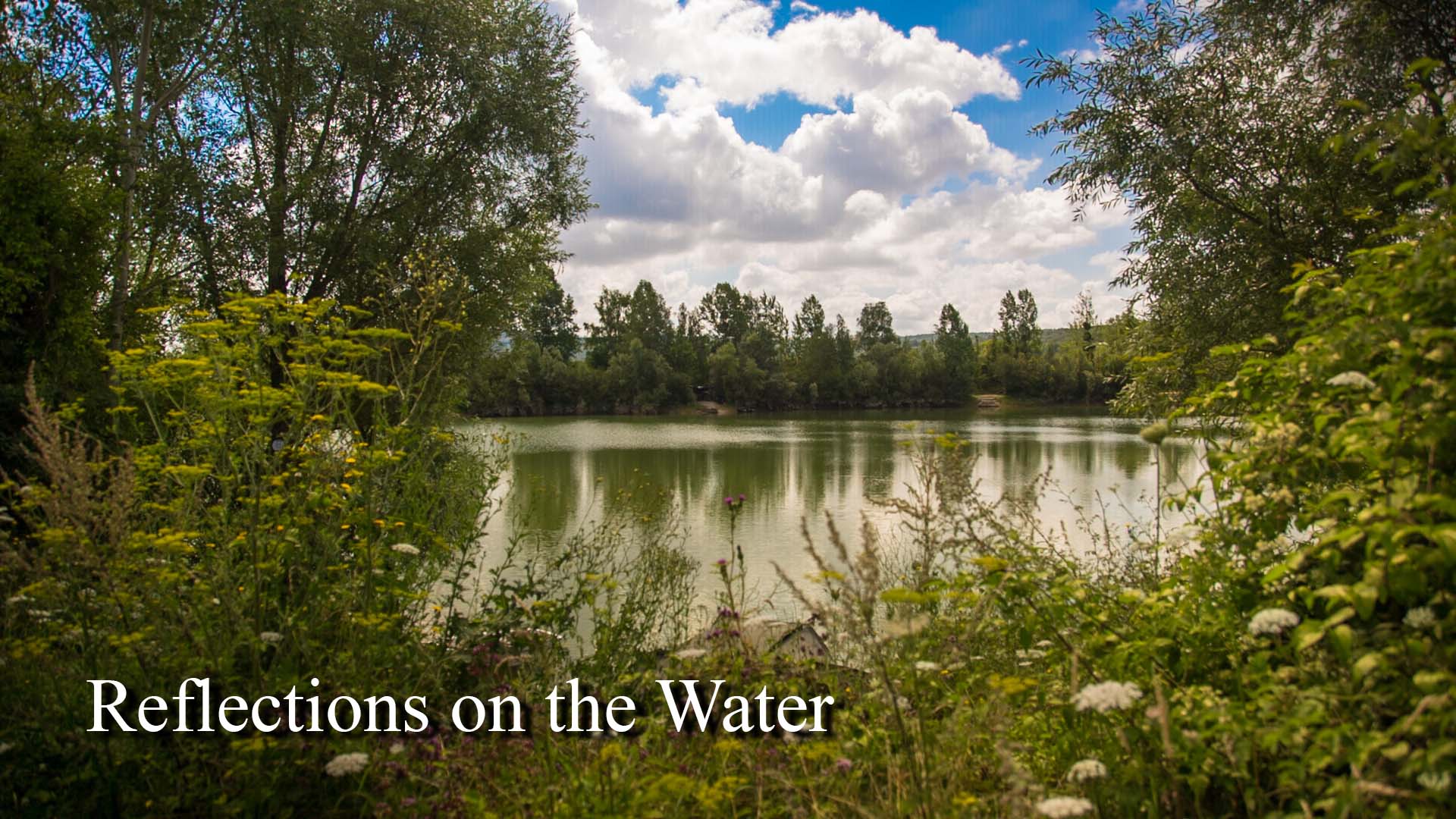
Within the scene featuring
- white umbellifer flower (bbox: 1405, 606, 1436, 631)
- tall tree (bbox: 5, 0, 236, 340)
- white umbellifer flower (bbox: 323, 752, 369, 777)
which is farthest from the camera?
tall tree (bbox: 5, 0, 236, 340)

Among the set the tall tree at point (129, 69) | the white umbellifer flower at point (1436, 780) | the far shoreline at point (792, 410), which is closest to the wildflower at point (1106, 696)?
the white umbellifer flower at point (1436, 780)

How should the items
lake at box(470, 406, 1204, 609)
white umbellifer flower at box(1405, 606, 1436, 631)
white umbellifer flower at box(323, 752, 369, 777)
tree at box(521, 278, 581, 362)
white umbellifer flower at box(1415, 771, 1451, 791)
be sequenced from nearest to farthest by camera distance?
1. white umbellifer flower at box(1415, 771, 1451, 791)
2. white umbellifer flower at box(1405, 606, 1436, 631)
3. white umbellifer flower at box(323, 752, 369, 777)
4. lake at box(470, 406, 1204, 609)
5. tree at box(521, 278, 581, 362)

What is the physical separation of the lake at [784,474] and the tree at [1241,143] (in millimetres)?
1790

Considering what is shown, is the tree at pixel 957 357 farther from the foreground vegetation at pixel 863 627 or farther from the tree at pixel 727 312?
the foreground vegetation at pixel 863 627

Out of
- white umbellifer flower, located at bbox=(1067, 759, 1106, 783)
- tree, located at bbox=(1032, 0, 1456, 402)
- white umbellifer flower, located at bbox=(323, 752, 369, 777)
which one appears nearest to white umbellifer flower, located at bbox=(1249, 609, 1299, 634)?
white umbellifer flower, located at bbox=(1067, 759, 1106, 783)

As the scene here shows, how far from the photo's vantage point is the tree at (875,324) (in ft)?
255

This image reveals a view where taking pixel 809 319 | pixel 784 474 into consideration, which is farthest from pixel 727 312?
pixel 784 474

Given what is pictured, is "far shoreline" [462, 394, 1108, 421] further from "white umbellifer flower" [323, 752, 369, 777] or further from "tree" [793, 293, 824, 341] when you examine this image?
"white umbellifer flower" [323, 752, 369, 777]

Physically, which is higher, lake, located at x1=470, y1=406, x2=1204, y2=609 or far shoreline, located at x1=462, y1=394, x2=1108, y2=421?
far shoreline, located at x1=462, y1=394, x2=1108, y2=421

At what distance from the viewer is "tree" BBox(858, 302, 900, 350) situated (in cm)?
7781

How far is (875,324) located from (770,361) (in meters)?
13.9

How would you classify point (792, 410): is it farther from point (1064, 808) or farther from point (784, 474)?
point (1064, 808)

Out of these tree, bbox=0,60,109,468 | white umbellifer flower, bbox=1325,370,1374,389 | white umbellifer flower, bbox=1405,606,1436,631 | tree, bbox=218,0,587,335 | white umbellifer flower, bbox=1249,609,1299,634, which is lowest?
white umbellifer flower, bbox=1249,609,1299,634

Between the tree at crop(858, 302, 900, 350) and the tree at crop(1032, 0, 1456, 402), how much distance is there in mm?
69727
